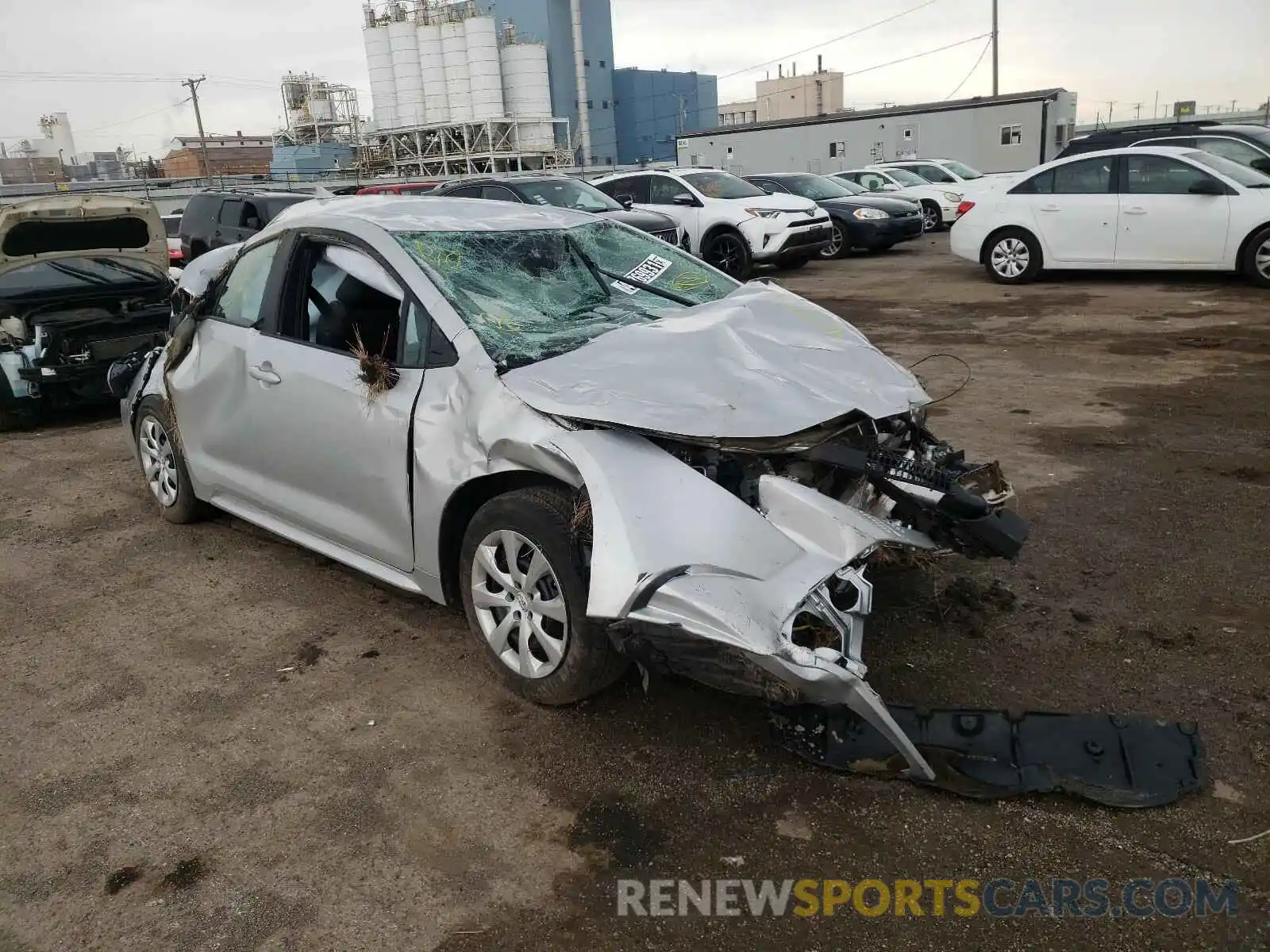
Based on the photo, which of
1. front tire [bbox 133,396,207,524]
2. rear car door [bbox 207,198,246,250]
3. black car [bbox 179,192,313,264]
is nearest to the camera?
front tire [bbox 133,396,207,524]

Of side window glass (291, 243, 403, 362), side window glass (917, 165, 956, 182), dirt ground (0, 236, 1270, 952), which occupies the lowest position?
dirt ground (0, 236, 1270, 952)

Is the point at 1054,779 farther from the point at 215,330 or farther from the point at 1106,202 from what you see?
the point at 1106,202

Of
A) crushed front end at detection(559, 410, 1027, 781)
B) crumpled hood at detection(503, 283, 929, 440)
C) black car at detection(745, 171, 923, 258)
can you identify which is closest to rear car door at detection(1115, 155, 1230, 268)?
black car at detection(745, 171, 923, 258)

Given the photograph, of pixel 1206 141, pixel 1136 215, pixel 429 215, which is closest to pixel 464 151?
pixel 1206 141

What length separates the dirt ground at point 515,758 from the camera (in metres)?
2.59

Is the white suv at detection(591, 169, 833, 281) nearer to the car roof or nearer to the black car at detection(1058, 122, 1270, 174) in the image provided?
the black car at detection(1058, 122, 1270, 174)

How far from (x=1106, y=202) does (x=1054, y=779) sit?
10951 millimetres

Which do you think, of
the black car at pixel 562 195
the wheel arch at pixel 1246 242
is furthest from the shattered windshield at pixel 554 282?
the wheel arch at pixel 1246 242

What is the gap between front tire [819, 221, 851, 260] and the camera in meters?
17.7

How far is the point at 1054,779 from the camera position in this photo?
2.89m

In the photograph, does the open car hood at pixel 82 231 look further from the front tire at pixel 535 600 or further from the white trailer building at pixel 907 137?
the white trailer building at pixel 907 137

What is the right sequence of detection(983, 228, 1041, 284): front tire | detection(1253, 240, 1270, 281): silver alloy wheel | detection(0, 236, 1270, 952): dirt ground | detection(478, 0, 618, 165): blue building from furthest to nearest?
A: detection(478, 0, 618, 165): blue building < detection(983, 228, 1041, 284): front tire < detection(1253, 240, 1270, 281): silver alloy wheel < detection(0, 236, 1270, 952): dirt ground

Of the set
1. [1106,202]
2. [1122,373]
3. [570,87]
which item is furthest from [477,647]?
[570,87]

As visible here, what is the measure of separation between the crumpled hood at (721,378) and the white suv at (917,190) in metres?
17.7
